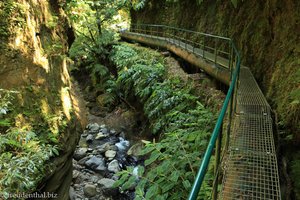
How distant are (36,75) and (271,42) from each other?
223 inches

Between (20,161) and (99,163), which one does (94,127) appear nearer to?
(99,163)

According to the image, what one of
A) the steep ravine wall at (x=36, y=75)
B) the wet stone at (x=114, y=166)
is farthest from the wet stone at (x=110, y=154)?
the steep ravine wall at (x=36, y=75)

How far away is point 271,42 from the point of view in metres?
5.80

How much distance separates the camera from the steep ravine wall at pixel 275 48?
3.78 meters

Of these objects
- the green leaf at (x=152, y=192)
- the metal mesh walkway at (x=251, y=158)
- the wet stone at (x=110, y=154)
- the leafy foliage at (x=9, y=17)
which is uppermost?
the leafy foliage at (x=9, y=17)

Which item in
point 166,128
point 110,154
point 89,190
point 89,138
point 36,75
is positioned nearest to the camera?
point 36,75

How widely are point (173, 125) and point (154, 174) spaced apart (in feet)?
8.17

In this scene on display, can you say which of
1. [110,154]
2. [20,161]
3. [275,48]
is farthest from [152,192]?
[110,154]

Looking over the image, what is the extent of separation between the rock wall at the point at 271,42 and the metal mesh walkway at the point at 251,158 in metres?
0.46

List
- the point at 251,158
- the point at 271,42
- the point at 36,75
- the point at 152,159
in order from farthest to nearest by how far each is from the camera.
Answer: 1. the point at 271,42
2. the point at 36,75
3. the point at 152,159
4. the point at 251,158

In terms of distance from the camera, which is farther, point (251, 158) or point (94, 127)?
point (94, 127)

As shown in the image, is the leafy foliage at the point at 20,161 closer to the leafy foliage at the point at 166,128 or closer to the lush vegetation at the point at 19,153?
the lush vegetation at the point at 19,153

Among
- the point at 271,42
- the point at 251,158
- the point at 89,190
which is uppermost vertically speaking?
the point at 271,42

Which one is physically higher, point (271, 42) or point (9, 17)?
point (9, 17)
